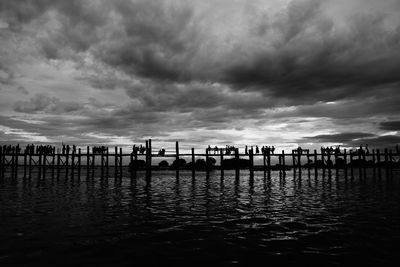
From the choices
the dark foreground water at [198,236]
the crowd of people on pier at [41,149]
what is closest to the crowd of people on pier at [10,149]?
the crowd of people on pier at [41,149]

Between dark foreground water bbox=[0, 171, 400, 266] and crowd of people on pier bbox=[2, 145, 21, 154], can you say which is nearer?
dark foreground water bbox=[0, 171, 400, 266]

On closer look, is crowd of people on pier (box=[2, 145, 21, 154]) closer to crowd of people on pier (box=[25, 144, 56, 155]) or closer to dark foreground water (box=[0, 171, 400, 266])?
crowd of people on pier (box=[25, 144, 56, 155])

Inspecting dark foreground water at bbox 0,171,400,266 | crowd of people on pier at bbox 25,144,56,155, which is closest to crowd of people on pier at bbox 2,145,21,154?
crowd of people on pier at bbox 25,144,56,155

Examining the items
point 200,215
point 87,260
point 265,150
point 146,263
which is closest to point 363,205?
point 200,215

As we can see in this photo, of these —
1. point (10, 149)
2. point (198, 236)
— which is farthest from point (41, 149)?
point (198, 236)

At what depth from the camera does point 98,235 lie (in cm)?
779

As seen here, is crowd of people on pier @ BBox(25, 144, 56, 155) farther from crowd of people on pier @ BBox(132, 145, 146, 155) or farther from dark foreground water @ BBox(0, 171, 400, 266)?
dark foreground water @ BBox(0, 171, 400, 266)

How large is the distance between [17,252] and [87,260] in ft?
5.54

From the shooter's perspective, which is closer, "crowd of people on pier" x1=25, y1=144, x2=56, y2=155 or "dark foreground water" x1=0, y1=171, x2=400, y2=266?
"dark foreground water" x1=0, y1=171, x2=400, y2=266

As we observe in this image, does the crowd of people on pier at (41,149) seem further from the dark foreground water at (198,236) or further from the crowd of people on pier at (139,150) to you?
the dark foreground water at (198,236)

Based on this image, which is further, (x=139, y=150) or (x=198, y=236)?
(x=139, y=150)

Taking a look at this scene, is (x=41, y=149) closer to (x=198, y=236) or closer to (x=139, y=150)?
(x=139, y=150)

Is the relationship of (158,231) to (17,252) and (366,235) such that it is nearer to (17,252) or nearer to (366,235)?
(17,252)

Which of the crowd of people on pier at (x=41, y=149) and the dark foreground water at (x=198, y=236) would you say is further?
the crowd of people on pier at (x=41, y=149)
